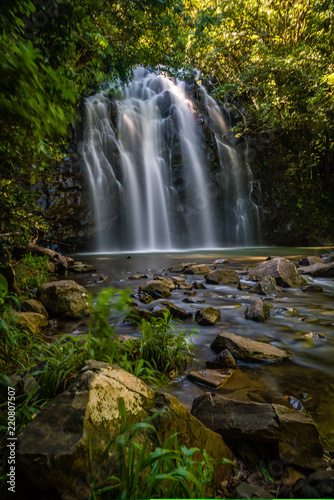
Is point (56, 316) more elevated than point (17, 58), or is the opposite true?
point (17, 58)

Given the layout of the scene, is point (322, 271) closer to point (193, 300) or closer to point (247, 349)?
point (193, 300)

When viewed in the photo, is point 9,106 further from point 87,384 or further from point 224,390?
point 224,390

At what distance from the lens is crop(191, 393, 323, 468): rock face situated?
4.96 ft

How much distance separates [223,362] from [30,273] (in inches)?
225

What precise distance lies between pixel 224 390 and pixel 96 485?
156 centimetres

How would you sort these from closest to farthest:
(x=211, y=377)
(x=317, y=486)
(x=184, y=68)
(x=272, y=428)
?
(x=317, y=486)
(x=272, y=428)
(x=211, y=377)
(x=184, y=68)

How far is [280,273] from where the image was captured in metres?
6.48

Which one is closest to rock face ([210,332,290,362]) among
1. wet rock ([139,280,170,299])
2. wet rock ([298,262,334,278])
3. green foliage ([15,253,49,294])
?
wet rock ([139,280,170,299])

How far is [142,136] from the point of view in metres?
19.6

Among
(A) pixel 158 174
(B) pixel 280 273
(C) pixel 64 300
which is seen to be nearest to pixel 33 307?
(C) pixel 64 300

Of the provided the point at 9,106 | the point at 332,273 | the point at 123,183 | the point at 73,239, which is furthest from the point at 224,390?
the point at 123,183

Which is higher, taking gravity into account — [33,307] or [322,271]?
[33,307]

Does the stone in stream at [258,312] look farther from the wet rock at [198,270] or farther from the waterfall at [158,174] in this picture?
the waterfall at [158,174]

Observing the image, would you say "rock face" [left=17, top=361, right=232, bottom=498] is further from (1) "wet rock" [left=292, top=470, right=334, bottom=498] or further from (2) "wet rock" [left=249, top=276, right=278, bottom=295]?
(2) "wet rock" [left=249, top=276, right=278, bottom=295]
